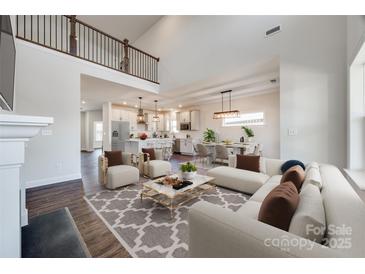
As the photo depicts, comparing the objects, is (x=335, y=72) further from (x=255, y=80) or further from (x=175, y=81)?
(x=175, y=81)

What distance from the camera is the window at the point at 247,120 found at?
6070 mm

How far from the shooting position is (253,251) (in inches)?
31.8

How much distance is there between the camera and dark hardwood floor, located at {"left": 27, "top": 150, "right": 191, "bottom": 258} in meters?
1.57

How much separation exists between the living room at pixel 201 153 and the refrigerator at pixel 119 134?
1.42m

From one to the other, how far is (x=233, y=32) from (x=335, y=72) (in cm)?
233

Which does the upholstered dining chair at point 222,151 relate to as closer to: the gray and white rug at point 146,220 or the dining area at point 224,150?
the dining area at point 224,150

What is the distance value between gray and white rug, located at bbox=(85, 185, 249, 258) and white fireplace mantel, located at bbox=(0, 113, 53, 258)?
1.01 metres

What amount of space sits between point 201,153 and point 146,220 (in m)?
3.65

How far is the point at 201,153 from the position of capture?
5.47m

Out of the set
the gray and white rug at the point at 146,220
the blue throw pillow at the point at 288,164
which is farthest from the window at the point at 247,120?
the gray and white rug at the point at 146,220

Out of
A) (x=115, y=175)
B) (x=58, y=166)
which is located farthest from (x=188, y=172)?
(x=58, y=166)
